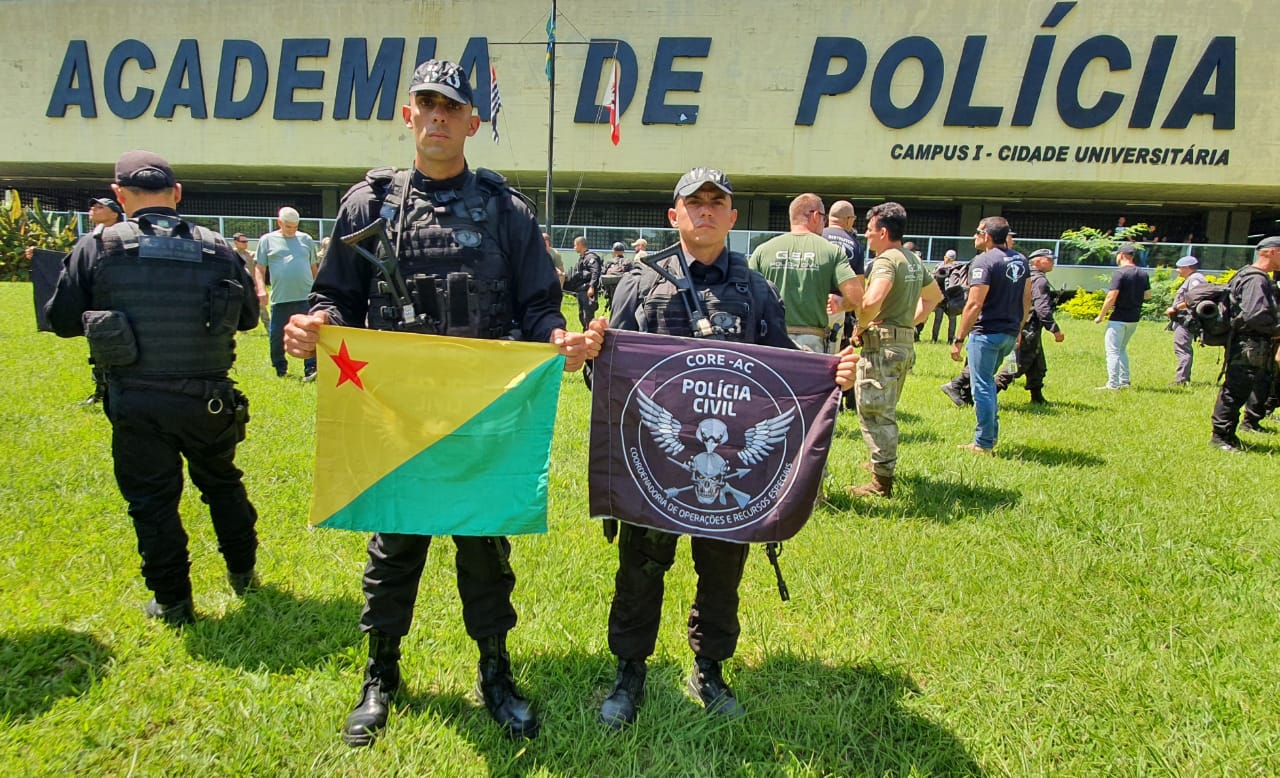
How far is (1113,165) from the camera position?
26484 millimetres

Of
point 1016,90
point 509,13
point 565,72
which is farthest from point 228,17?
point 1016,90

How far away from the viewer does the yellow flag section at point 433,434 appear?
8.96ft

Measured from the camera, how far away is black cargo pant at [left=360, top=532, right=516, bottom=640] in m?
2.85

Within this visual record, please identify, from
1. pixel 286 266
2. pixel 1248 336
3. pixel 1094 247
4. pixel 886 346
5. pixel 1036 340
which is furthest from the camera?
pixel 1094 247

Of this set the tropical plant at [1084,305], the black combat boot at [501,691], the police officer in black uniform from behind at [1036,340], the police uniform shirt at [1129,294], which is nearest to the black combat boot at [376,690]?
the black combat boot at [501,691]

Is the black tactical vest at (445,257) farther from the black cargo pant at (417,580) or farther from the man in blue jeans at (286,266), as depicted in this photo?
the man in blue jeans at (286,266)

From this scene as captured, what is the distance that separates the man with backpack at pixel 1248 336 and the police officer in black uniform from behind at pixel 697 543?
6.76 m

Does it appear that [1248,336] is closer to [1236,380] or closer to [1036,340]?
[1236,380]

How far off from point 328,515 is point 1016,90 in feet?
99.4

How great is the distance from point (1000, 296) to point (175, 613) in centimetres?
695

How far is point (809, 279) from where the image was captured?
17.8 feet

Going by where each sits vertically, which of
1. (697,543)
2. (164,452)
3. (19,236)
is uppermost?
(19,236)

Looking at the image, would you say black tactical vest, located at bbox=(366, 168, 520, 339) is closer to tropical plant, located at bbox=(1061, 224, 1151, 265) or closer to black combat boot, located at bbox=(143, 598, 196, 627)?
black combat boot, located at bbox=(143, 598, 196, 627)

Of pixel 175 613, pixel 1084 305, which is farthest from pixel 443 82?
pixel 1084 305
